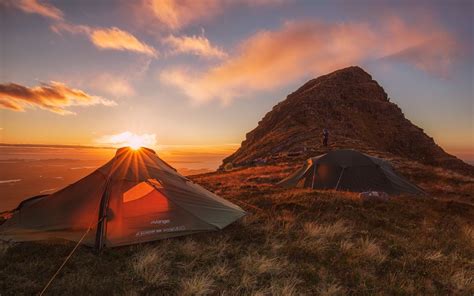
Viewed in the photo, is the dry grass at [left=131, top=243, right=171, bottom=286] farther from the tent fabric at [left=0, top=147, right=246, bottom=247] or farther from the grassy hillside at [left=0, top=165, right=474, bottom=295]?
the tent fabric at [left=0, top=147, right=246, bottom=247]

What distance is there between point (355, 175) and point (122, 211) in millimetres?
11967

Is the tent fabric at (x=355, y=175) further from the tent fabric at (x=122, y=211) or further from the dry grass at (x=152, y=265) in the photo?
the dry grass at (x=152, y=265)

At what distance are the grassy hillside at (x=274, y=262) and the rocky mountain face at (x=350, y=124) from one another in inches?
1457

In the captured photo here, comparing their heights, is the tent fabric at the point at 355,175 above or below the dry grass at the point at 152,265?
above

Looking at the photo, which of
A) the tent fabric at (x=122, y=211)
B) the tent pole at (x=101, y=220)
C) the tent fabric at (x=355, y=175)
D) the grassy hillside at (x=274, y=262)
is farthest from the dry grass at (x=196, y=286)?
the tent fabric at (x=355, y=175)

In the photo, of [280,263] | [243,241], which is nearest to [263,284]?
[280,263]

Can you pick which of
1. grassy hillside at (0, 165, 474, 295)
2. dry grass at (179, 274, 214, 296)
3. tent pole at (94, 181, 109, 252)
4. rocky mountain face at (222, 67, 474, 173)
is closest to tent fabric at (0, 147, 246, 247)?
tent pole at (94, 181, 109, 252)

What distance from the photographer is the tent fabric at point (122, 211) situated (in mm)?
6840

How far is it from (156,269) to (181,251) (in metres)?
1.03

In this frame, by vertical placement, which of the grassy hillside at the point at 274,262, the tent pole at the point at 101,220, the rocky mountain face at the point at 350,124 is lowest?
the grassy hillside at the point at 274,262

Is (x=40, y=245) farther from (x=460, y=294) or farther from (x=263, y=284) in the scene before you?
(x=460, y=294)

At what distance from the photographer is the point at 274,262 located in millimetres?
6051

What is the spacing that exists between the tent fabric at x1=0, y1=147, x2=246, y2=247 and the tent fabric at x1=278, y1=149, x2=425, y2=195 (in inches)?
330

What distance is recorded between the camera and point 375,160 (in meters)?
14.9
